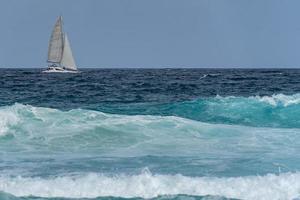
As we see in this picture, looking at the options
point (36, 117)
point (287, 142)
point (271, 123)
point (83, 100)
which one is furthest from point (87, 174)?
point (83, 100)

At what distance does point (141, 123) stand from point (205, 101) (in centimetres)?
1059

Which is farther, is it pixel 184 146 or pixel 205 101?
pixel 205 101

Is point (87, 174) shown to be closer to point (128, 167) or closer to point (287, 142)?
point (128, 167)

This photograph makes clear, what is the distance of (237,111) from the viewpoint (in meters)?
Answer: 29.9

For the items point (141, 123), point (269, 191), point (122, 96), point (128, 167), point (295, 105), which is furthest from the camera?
point (122, 96)

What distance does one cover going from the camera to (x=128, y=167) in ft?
50.2
